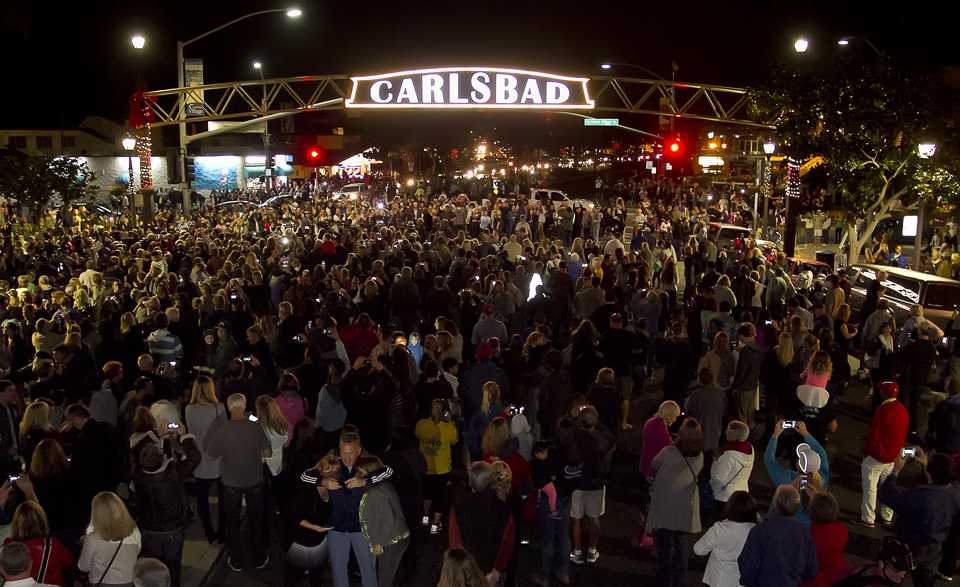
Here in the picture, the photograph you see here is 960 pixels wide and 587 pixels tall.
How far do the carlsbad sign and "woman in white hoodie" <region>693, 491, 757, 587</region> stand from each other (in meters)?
14.7

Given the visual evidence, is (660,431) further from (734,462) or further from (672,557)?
(672,557)

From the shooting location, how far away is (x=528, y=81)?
64.3 ft

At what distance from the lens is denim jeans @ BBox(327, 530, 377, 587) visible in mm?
6281

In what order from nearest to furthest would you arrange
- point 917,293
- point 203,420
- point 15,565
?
1. point 15,565
2. point 203,420
3. point 917,293

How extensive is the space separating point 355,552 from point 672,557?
2.39 m

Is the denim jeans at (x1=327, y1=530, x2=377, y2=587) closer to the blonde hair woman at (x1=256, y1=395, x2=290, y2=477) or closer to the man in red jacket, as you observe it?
the blonde hair woman at (x1=256, y1=395, x2=290, y2=477)

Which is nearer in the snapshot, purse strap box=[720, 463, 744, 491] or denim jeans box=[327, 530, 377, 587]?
denim jeans box=[327, 530, 377, 587]

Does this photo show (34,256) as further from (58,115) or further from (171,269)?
(58,115)

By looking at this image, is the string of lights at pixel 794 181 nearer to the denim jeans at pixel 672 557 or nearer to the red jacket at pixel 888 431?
the red jacket at pixel 888 431

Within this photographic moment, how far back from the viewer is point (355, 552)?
6355 mm

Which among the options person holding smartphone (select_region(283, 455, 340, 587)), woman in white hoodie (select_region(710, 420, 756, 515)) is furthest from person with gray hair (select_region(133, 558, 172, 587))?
woman in white hoodie (select_region(710, 420, 756, 515))

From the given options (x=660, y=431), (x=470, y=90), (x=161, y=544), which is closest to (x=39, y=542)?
(x=161, y=544)

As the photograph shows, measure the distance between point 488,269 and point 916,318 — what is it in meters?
6.89

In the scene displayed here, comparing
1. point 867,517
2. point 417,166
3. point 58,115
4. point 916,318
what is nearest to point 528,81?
point 916,318
